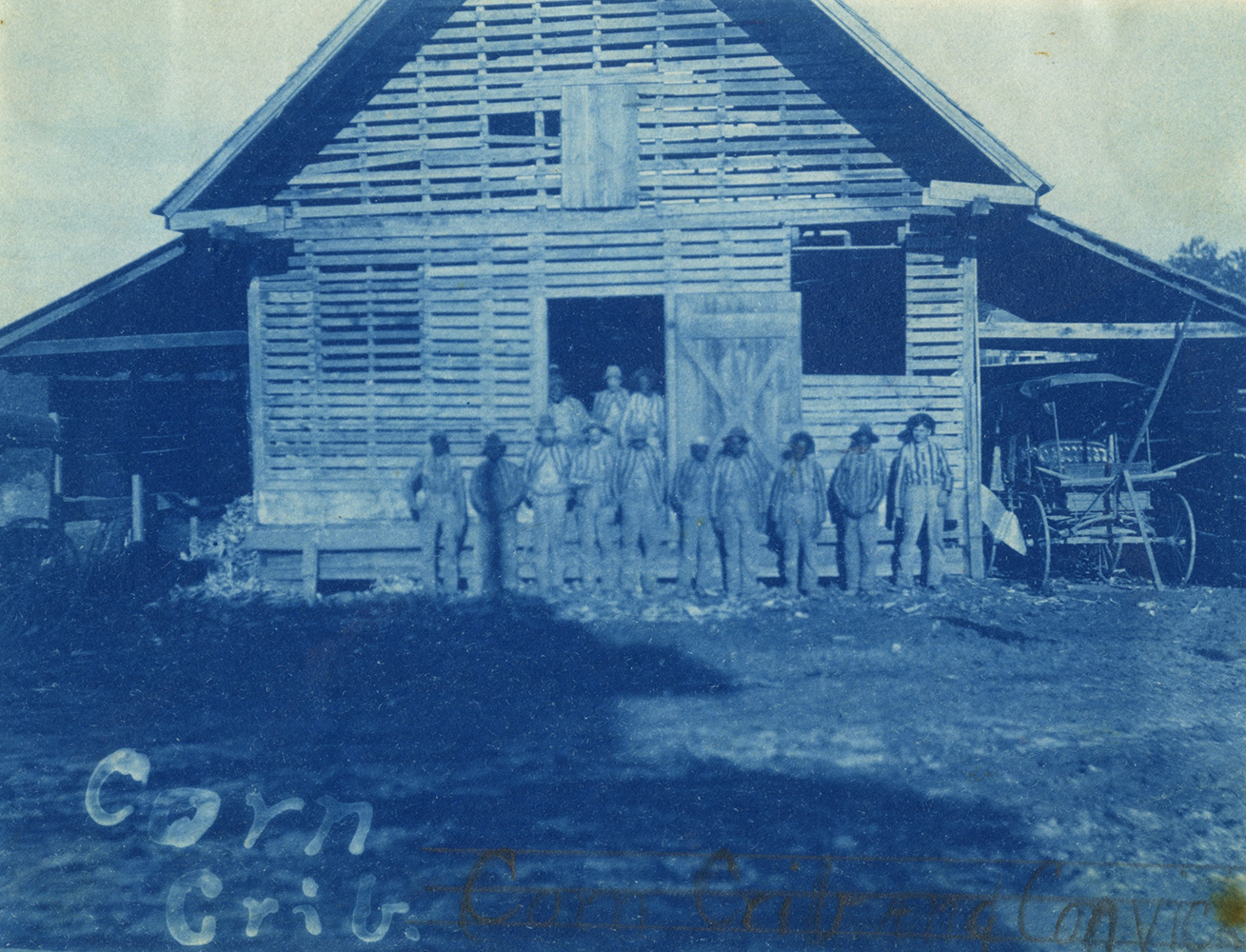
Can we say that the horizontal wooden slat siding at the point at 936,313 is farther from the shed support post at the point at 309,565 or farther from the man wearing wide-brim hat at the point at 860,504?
the shed support post at the point at 309,565

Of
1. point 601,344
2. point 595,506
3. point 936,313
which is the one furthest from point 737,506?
point 601,344

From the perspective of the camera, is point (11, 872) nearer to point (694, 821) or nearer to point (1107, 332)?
point (694, 821)

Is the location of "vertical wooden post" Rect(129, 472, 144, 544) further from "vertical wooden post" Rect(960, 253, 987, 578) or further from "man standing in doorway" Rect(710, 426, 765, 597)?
"vertical wooden post" Rect(960, 253, 987, 578)

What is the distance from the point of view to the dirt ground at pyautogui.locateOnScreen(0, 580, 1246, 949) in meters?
3.58

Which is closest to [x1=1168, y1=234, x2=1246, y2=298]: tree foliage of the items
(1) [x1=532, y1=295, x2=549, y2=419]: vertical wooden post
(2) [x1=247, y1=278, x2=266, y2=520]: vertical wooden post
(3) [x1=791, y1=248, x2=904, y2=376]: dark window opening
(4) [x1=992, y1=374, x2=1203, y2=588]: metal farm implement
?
(3) [x1=791, y1=248, x2=904, y2=376]: dark window opening

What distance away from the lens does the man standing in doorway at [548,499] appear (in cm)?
872

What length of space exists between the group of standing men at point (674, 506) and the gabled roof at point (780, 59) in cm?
295

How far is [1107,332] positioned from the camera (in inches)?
375

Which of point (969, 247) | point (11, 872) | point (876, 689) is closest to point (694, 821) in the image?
point (876, 689)

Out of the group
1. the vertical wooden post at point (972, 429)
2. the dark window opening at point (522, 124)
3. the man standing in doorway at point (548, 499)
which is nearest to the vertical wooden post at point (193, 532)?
the man standing in doorway at point (548, 499)

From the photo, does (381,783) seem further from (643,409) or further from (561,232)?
(561,232)

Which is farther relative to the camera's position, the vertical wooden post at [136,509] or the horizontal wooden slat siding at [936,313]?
the vertical wooden post at [136,509]

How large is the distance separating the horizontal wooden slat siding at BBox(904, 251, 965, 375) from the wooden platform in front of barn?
6.33 ft

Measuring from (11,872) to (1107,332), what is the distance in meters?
10.8
